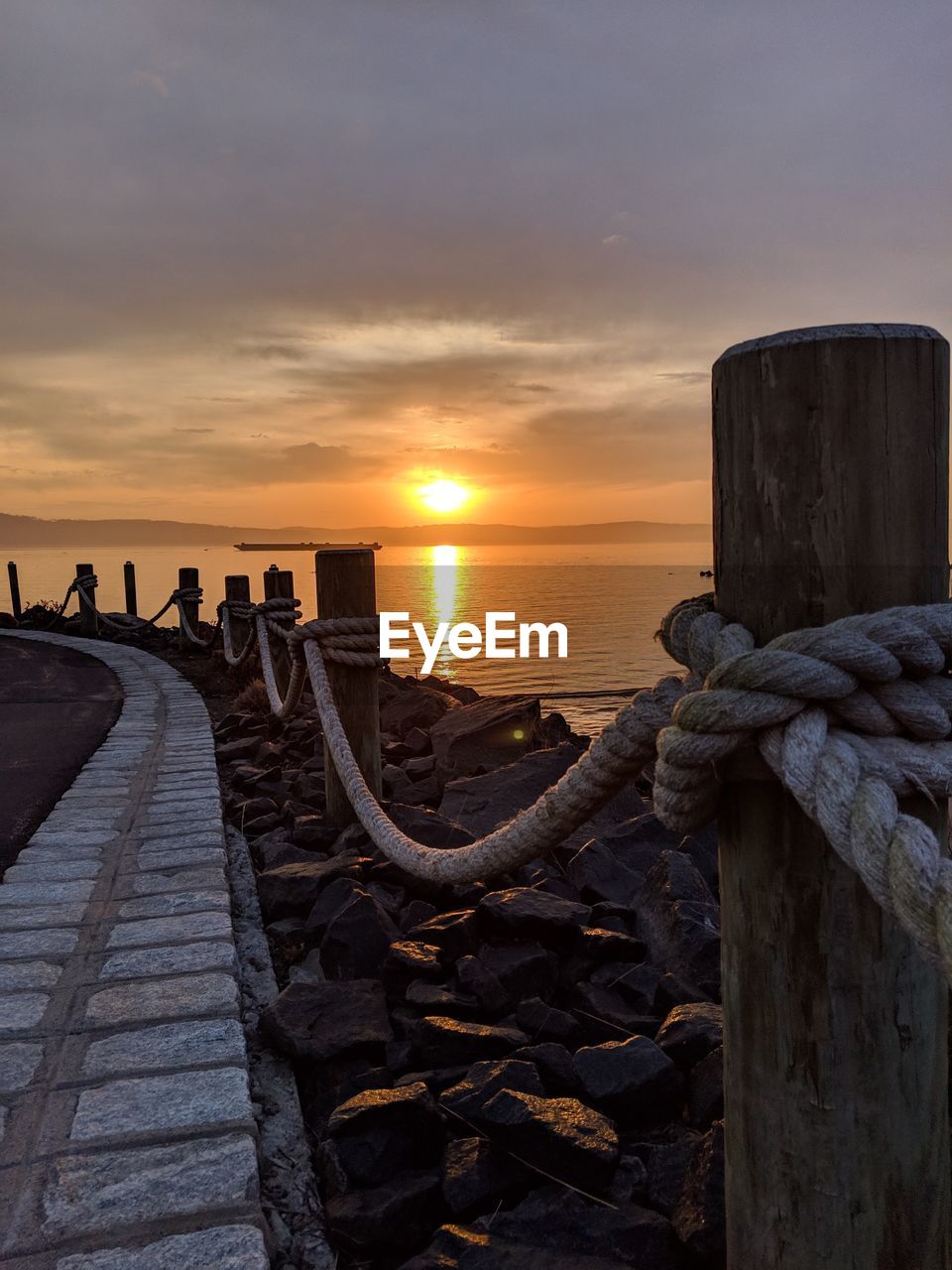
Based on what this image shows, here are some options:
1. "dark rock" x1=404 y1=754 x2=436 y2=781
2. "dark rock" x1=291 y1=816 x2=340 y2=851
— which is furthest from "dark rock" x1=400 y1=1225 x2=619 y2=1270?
"dark rock" x1=404 y1=754 x2=436 y2=781

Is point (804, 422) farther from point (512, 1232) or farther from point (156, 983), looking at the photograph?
point (156, 983)

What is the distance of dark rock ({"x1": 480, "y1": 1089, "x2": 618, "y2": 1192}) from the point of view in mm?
2176

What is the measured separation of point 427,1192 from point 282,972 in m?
1.40

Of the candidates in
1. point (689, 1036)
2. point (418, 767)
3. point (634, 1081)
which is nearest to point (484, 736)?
point (418, 767)

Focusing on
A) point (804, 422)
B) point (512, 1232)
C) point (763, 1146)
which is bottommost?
point (512, 1232)

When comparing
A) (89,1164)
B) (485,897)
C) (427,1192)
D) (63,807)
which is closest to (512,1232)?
(427,1192)

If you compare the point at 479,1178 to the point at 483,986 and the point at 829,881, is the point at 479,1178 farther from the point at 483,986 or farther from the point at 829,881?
the point at 829,881

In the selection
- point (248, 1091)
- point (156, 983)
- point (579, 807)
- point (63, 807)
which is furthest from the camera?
point (63, 807)

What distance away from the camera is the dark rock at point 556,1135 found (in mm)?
2176

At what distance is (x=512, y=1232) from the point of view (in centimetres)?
209

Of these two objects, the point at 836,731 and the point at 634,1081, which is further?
the point at 634,1081

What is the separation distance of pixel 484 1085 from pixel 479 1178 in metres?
0.25

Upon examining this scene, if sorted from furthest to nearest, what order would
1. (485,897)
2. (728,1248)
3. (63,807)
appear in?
(63,807) → (485,897) → (728,1248)

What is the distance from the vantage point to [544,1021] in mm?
2865
